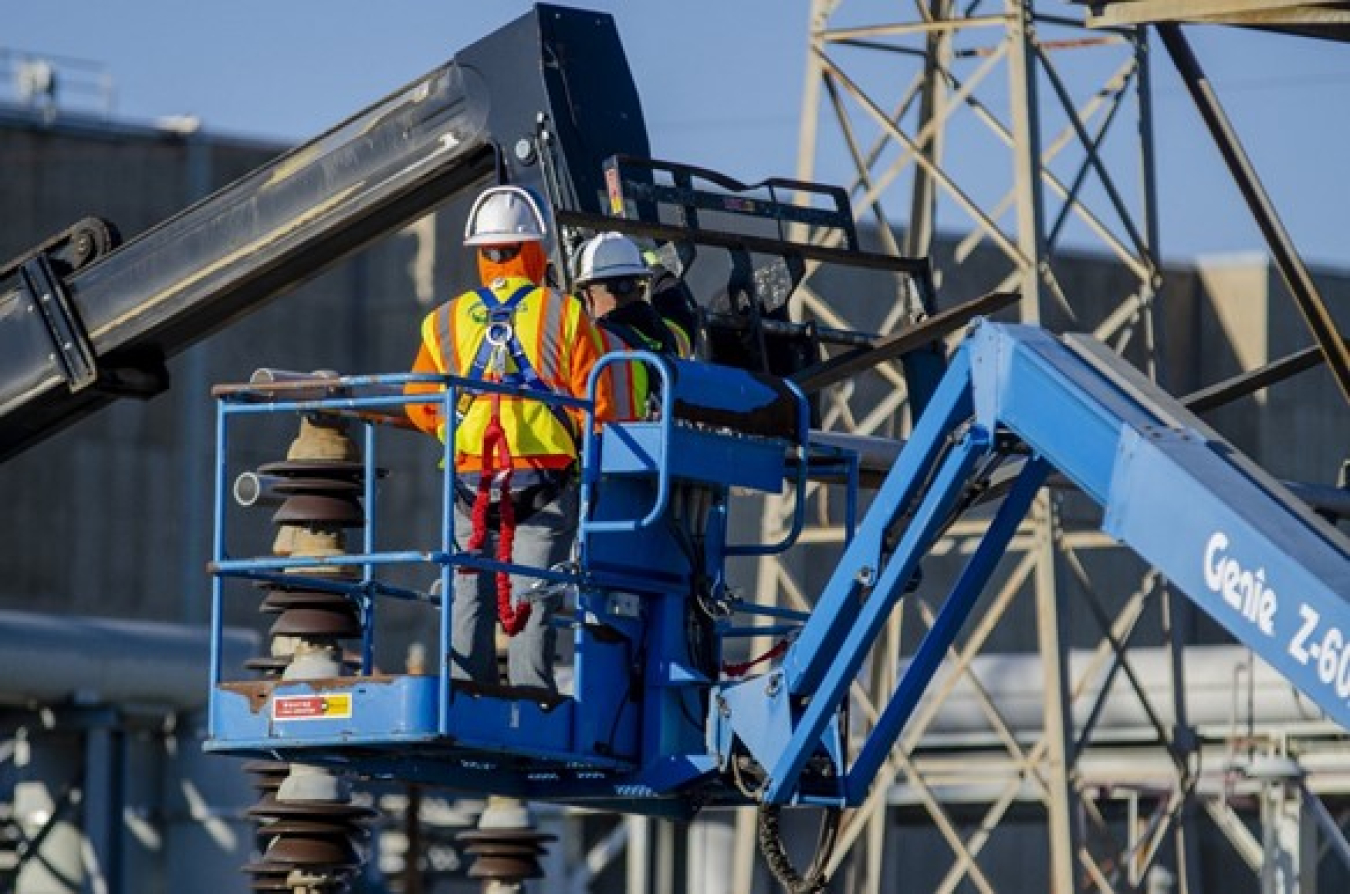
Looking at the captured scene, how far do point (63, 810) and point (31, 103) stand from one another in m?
22.1

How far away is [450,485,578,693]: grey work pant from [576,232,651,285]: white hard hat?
0.98 metres

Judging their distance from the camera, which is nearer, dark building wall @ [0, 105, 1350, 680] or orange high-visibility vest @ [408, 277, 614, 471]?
Result: orange high-visibility vest @ [408, 277, 614, 471]

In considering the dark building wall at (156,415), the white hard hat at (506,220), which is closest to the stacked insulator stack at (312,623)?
the white hard hat at (506,220)

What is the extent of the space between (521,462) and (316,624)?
289 cm

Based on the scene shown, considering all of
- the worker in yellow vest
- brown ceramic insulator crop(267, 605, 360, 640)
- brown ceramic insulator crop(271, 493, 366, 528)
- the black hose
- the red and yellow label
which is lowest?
the black hose

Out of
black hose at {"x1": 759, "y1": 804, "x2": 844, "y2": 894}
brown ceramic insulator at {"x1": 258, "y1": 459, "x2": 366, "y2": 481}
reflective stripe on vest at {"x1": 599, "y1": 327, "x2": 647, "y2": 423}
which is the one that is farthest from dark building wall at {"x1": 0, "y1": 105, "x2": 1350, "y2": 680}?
black hose at {"x1": 759, "y1": 804, "x2": 844, "y2": 894}

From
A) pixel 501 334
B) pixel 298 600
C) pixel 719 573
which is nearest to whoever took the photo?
pixel 501 334

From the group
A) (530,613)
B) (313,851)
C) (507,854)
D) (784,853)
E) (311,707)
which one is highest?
(530,613)

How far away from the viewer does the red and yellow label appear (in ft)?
34.3

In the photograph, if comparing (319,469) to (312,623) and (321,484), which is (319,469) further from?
(312,623)

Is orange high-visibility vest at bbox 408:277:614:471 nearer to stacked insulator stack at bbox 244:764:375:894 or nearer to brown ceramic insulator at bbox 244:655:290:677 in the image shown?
brown ceramic insulator at bbox 244:655:290:677

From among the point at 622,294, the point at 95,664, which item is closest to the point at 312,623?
the point at 622,294

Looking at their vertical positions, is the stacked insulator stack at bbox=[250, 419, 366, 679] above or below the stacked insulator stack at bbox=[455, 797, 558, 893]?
above

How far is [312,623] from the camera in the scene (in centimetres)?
1342
